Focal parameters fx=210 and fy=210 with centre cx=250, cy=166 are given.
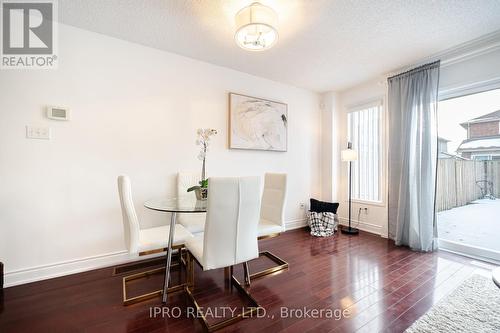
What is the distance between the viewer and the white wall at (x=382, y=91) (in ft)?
7.89

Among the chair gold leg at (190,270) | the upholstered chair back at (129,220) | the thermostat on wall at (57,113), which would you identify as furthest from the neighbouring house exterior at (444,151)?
the thermostat on wall at (57,113)

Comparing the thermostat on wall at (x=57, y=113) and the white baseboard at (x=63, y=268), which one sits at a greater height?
the thermostat on wall at (x=57, y=113)

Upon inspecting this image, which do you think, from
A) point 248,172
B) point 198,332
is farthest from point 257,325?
point 248,172

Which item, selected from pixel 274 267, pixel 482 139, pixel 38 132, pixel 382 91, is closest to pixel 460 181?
pixel 482 139

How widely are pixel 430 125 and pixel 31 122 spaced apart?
4.48m

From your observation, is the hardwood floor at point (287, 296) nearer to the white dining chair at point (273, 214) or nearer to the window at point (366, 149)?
the white dining chair at point (273, 214)

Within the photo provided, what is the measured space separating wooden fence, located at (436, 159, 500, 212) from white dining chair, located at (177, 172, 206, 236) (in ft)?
10.4

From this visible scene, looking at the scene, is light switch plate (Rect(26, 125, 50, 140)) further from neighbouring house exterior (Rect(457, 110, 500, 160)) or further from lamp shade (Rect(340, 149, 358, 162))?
neighbouring house exterior (Rect(457, 110, 500, 160))

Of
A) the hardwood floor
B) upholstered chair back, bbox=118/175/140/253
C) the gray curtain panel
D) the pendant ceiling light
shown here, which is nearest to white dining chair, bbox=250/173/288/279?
the hardwood floor

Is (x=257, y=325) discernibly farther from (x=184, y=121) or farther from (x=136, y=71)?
(x=136, y=71)

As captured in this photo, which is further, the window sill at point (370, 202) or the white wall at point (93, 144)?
the window sill at point (370, 202)

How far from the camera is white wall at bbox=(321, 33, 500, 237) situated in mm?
2404

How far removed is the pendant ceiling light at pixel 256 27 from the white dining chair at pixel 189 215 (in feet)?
5.33

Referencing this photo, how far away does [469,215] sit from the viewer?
2.77m
